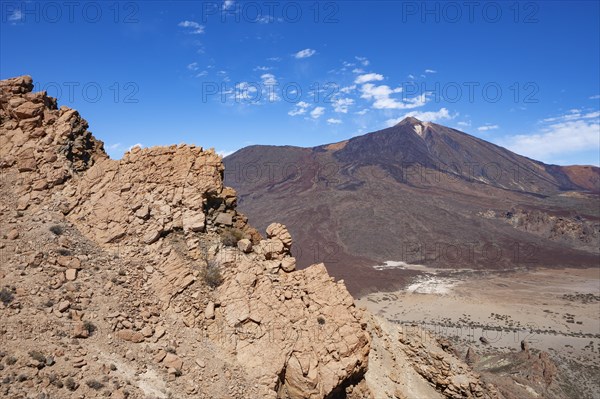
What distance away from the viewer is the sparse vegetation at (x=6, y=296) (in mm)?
6992

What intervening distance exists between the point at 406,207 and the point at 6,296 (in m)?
70.8

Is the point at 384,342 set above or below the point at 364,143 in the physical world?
below

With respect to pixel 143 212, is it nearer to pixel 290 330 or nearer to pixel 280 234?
pixel 280 234

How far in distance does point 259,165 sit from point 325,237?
45.1 meters

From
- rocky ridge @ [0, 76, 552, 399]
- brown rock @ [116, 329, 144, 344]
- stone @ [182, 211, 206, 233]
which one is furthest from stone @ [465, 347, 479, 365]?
brown rock @ [116, 329, 144, 344]

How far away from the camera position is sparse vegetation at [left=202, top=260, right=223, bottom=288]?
8961 mm

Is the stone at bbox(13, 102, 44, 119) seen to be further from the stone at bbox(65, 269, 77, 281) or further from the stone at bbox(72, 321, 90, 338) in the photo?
the stone at bbox(72, 321, 90, 338)

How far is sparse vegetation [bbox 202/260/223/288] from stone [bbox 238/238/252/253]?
856 millimetres

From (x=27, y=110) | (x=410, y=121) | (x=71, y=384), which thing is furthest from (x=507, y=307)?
(x=410, y=121)

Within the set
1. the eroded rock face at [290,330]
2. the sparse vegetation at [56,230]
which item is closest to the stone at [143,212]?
the sparse vegetation at [56,230]

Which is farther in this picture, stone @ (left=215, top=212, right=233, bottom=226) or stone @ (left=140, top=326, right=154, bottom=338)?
stone @ (left=215, top=212, right=233, bottom=226)

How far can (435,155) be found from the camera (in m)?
116

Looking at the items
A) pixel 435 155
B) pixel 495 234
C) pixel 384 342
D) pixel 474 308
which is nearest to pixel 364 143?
pixel 435 155

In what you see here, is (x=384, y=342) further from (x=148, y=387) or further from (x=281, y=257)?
(x=148, y=387)
